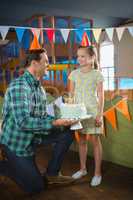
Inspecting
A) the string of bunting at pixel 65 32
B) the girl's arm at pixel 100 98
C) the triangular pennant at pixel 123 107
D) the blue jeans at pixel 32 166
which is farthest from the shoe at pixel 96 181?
the string of bunting at pixel 65 32

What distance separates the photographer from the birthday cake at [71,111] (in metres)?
2.02

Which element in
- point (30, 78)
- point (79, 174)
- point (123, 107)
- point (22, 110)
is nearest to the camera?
point (22, 110)

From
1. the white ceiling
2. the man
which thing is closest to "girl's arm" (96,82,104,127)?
the man

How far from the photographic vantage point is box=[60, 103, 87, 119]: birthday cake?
2020 mm

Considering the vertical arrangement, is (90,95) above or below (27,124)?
above

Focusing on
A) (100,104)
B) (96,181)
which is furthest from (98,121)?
(96,181)

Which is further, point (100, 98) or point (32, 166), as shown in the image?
point (100, 98)

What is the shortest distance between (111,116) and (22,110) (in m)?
1.14

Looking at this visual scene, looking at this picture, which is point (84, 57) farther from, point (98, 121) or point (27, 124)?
point (27, 124)

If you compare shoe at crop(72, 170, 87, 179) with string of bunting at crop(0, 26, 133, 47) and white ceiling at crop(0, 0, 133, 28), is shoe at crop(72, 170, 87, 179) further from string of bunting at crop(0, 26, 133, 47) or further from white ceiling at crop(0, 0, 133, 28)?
white ceiling at crop(0, 0, 133, 28)

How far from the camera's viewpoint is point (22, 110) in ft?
5.98

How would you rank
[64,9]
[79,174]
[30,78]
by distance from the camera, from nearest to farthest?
[30,78]
[79,174]
[64,9]

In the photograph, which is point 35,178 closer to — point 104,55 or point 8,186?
point 8,186

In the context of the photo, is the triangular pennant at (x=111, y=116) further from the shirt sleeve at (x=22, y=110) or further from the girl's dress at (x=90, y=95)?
the shirt sleeve at (x=22, y=110)
